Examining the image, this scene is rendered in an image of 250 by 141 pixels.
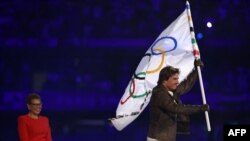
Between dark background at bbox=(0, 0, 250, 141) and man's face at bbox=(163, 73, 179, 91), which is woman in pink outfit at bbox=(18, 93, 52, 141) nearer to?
man's face at bbox=(163, 73, 179, 91)

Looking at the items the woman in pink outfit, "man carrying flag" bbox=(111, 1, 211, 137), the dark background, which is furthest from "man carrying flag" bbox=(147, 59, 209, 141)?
the dark background

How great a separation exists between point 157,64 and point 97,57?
483 centimetres

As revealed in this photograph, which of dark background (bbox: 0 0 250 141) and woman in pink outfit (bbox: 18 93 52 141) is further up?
dark background (bbox: 0 0 250 141)

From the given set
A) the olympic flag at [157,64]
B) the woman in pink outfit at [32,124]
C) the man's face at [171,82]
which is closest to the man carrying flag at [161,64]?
the olympic flag at [157,64]

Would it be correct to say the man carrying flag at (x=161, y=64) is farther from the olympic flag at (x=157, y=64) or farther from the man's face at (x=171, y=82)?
the man's face at (x=171, y=82)

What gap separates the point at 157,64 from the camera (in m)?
4.91

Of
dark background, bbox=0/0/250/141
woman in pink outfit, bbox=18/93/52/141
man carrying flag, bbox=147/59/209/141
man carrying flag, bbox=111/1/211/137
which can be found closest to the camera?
man carrying flag, bbox=147/59/209/141

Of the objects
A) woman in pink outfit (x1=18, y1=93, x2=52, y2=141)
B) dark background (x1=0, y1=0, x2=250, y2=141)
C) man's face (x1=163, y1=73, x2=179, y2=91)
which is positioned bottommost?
woman in pink outfit (x1=18, y1=93, x2=52, y2=141)

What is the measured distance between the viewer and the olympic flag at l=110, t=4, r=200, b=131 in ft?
15.8

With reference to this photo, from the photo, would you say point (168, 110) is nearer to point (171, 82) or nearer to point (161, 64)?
point (171, 82)

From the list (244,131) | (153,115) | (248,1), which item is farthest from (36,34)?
(244,131)

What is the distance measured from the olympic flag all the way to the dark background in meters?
4.19

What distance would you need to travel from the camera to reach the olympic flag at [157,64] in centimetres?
482

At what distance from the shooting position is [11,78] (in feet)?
31.0
